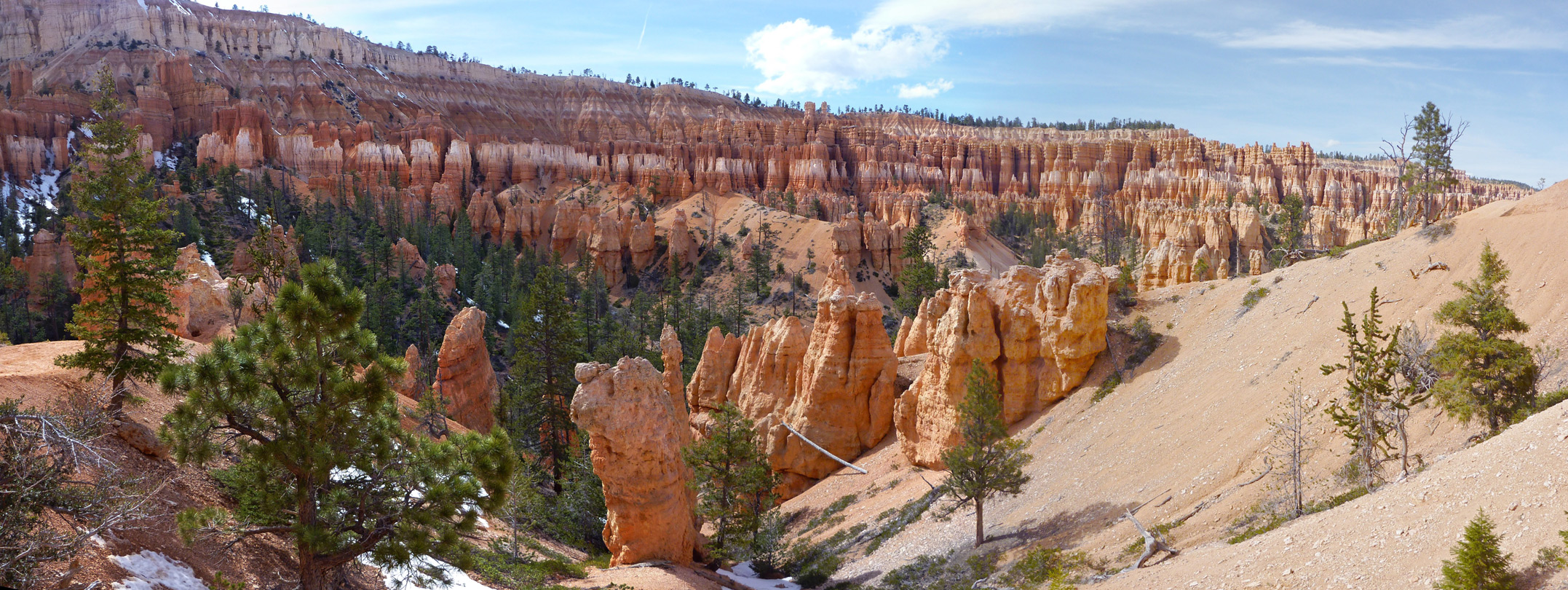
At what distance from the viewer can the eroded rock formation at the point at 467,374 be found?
36.1 m

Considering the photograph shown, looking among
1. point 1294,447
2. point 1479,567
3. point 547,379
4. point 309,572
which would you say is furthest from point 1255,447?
point 547,379

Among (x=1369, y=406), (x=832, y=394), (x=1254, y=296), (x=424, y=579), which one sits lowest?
(x=424, y=579)

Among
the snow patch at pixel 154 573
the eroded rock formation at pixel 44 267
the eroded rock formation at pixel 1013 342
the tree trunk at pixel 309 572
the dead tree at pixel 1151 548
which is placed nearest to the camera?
the snow patch at pixel 154 573

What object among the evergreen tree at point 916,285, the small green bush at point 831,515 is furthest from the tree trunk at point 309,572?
the evergreen tree at point 916,285

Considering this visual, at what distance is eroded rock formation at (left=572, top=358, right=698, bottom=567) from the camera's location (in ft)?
68.3

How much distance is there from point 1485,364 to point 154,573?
23.4 m

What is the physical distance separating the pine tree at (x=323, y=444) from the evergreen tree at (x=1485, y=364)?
17236 millimetres

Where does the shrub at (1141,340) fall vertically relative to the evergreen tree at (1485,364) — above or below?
below

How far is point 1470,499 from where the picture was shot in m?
12.1

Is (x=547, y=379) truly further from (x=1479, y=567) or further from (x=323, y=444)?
(x=1479, y=567)

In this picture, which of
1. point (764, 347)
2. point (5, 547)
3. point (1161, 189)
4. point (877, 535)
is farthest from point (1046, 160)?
point (5, 547)


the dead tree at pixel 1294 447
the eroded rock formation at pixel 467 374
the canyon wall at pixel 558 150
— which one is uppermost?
the canyon wall at pixel 558 150

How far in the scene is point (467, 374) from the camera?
3725cm

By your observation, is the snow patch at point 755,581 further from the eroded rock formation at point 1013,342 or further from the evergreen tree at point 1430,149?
the evergreen tree at point 1430,149
